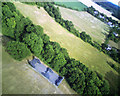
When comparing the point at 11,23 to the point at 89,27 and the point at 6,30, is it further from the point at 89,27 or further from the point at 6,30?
the point at 89,27

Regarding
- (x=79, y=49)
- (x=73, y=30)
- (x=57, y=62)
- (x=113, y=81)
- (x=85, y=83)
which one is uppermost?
(x=57, y=62)

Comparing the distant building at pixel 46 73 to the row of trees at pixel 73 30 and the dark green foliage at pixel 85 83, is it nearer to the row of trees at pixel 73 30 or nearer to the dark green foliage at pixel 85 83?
the dark green foliage at pixel 85 83

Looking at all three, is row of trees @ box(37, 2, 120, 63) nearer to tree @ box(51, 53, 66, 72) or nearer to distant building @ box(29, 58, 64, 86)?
tree @ box(51, 53, 66, 72)

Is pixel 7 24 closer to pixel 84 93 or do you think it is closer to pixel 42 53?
pixel 42 53

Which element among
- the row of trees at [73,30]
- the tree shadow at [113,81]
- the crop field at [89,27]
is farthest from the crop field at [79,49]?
the crop field at [89,27]

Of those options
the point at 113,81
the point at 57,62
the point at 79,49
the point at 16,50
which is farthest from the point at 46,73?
the point at 113,81

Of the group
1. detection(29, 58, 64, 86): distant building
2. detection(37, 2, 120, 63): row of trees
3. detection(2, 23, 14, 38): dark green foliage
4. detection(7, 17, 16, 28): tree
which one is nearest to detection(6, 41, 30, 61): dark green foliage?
detection(29, 58, 64, 86): distant building

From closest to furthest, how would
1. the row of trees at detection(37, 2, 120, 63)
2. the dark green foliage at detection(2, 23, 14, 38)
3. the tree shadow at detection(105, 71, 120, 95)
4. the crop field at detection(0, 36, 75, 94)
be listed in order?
the crop field at detection(0, 36, 75, 94) → the dark green foliage at detection(2, 23, 14, 38) → the tree shadow at detection(105, 71, 120, 95) → the row of trees at detection(37, 2, 120, 63)

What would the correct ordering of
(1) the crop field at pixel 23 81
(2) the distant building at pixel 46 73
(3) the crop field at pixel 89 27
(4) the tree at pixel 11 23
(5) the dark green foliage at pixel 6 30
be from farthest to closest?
(3) the crop field at pixel 89 27 → (5) the dark green foliage at pixel 6 30 → (4) the tree at pixel 11 23 → (2) the distant building at pixel 46 73 → (1) the crop field at pixel 23 81
